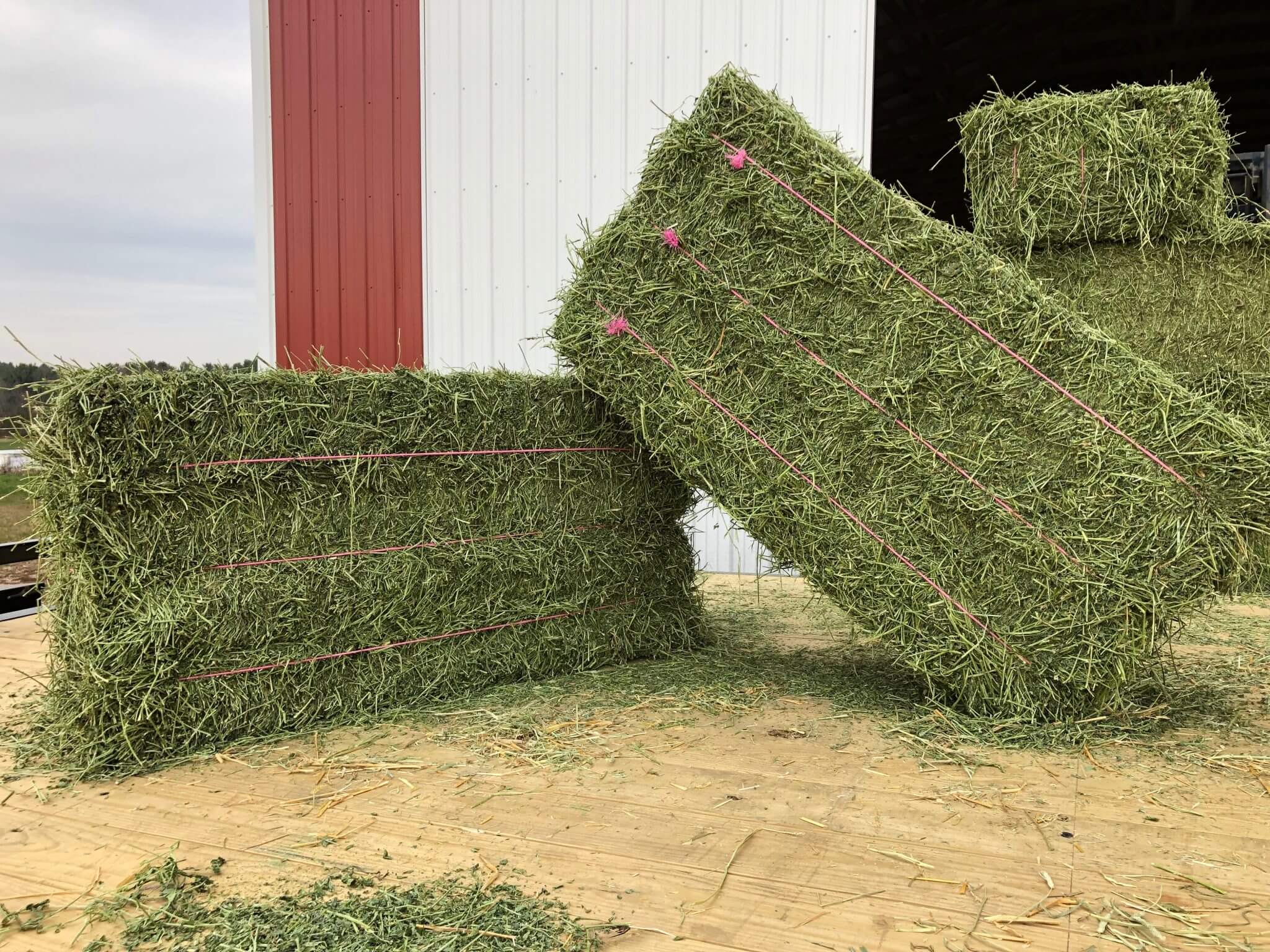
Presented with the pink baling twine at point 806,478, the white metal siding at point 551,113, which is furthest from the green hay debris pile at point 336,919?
the white metal siding at point 551,113

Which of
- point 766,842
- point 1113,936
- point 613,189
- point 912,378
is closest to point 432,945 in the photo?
point 766,842

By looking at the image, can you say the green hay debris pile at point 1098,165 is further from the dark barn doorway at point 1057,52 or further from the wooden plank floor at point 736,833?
the dark barn doorway at point 1057,52

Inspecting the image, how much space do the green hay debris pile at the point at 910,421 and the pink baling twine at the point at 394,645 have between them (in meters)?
0.76

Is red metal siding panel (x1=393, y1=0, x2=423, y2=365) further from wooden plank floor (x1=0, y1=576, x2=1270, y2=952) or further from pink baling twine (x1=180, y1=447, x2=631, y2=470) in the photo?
wooden plank floor (x1=0, y1=576, x2=1270, y2=952)

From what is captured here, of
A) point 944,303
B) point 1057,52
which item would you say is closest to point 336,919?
point 944,303

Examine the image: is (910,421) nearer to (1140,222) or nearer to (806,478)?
(806,478)

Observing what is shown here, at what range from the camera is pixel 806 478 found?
3.34m

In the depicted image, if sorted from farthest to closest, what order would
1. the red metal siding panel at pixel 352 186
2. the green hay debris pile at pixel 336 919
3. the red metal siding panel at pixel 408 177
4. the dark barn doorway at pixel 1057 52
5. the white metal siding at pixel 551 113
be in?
1. the dark barn doorway at pixel 1057 52
2. the red metal siding panel at pixel 352 186
3. the red metal siding panel at pixel 408 177
4. the white metal siding at pixel 551 113
5. the green hay debris pile at pixel 336 919

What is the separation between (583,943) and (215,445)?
6.55ft

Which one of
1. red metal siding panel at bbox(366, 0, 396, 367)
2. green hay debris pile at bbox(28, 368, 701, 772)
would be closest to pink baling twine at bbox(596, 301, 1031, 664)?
green hay debris pile at bbox(28, 368, 701, 772)

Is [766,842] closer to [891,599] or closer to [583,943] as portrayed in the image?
[583,943]

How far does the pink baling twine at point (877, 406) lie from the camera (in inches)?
121

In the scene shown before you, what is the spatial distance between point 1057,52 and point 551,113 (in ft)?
14.3

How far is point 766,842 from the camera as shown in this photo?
2.26 metres
